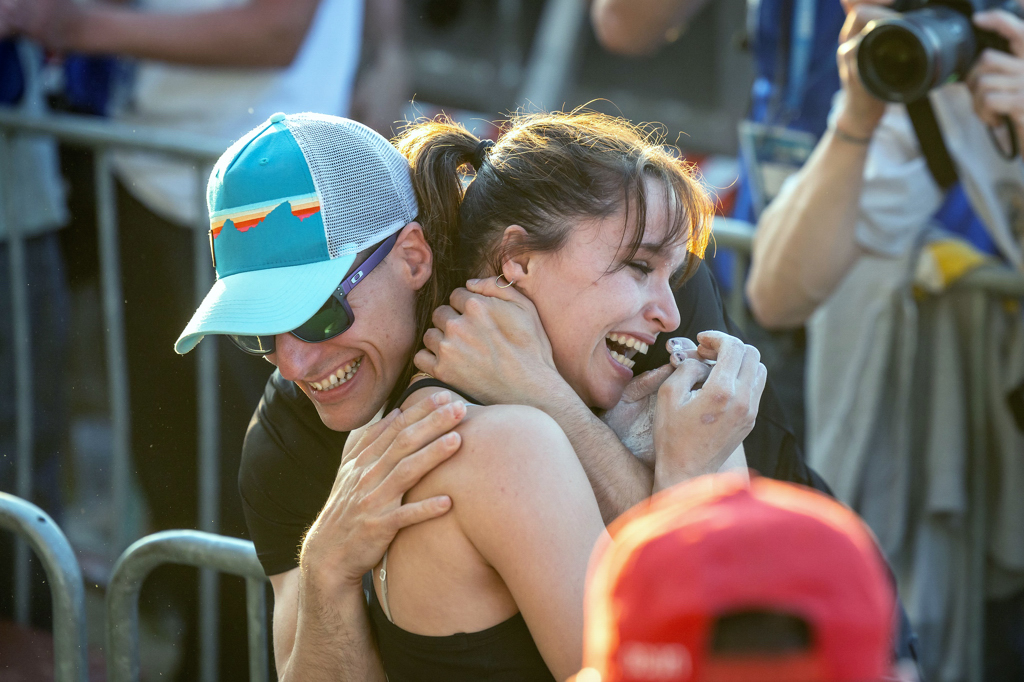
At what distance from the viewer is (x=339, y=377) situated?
1711mm

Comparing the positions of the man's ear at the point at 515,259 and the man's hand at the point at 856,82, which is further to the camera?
the man's hand at the point at 856,82

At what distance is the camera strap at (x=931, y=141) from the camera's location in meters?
2.58

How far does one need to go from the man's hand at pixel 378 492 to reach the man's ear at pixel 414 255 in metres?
0.27

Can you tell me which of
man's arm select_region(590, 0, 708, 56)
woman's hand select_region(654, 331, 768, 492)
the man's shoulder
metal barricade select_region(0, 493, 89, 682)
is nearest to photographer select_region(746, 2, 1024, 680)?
man's arm select_region(590, 0, 708, 56)

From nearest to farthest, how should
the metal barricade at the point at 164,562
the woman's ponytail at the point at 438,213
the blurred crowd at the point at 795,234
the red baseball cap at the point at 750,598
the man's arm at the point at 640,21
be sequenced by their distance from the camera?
1. the red baseball cap at the point at 750,598
2. the woman's ponytail at the point at 438,213
3. the metal barricade at the point at 164,562
4. the blurred crowd at the point at 795,234
5. the man's arm at the point at 640,21

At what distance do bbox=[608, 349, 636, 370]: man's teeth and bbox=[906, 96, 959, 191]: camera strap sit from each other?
1.26m

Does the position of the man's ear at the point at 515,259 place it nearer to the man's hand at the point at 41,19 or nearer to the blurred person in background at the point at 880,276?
the blurred person in background at the point at 880,276

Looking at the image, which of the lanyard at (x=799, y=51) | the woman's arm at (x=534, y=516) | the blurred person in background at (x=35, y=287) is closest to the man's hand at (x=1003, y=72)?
the lanyard at (x=799, y=51)

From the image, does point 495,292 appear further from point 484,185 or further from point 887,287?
point 887,287

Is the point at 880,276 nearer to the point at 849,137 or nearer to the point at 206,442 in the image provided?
the point at 849,137

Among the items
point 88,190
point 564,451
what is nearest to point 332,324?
point 564,451

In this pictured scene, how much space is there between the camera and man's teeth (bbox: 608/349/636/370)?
173 cm

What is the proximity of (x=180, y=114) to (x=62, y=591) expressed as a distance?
187cm

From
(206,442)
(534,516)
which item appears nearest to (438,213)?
(534,516)
